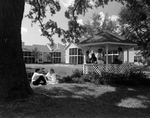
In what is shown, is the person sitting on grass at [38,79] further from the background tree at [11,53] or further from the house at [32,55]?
the house at [32,55]

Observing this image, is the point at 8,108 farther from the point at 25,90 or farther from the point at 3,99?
the point at 25,90

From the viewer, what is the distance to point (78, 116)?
4.18 metres

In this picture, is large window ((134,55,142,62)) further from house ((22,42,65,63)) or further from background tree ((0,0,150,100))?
background tree ((0,0,150,100))

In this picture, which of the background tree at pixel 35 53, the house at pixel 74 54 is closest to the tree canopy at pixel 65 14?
the house at pixel 74 54

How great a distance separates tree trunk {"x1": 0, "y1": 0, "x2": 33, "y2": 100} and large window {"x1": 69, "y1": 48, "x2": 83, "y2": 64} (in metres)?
30.1

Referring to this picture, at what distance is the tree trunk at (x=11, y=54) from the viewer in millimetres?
4700

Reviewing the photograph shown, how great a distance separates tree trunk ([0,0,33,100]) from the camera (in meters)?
4.70

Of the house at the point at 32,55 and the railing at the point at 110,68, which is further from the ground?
the house at the point at 32,55

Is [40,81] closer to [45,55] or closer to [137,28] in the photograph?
[137,28]

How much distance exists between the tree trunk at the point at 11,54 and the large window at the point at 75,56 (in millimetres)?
30115

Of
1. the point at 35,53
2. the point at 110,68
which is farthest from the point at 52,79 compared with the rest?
the point at 35,53

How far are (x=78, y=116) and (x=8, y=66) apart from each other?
2.72 meters

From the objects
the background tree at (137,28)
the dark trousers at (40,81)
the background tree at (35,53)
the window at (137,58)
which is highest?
the background tree at (137,28)

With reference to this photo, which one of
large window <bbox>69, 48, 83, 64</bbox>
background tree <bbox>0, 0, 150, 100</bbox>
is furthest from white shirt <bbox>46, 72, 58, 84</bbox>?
large window <bbox>69, 48, 83, 64</bbox>
